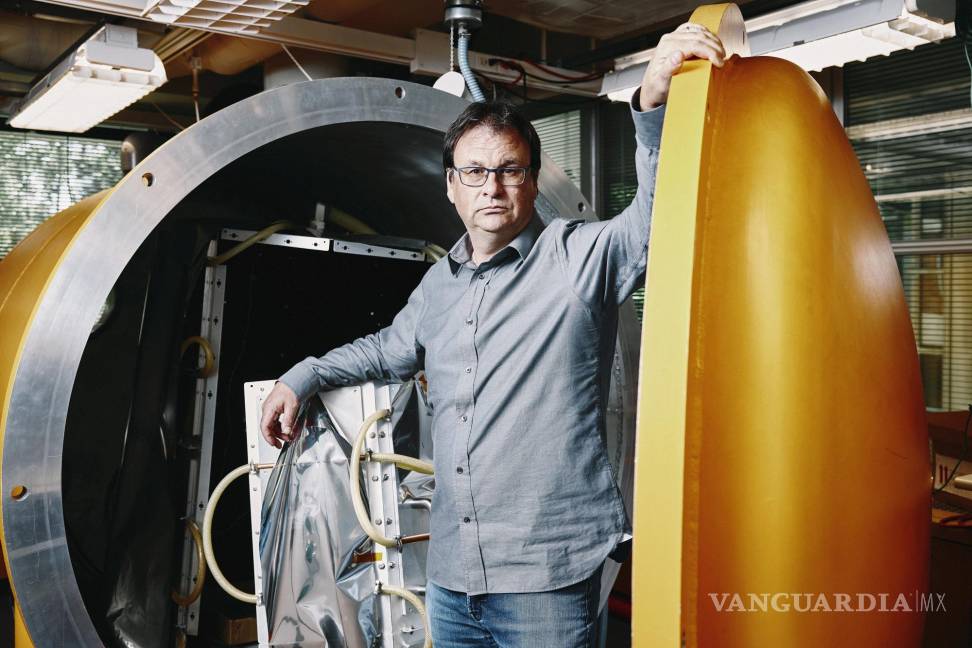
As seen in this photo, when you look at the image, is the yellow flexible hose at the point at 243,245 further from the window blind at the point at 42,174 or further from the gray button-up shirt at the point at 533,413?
the window blind at the point at 42,174

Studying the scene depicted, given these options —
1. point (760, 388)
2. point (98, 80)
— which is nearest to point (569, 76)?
point (98, 80)

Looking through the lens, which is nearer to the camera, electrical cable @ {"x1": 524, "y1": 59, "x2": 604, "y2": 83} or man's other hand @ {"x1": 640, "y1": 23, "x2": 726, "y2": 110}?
man's other hand @ {"x1": 640, "y1": 23, "x2": 726, "y2": 110}

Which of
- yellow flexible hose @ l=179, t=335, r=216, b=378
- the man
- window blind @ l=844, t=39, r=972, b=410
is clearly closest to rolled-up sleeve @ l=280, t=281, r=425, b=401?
the man

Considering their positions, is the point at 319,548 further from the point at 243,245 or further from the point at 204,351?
the point at 243,245

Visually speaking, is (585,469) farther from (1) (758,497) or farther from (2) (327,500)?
(2) (327,500)

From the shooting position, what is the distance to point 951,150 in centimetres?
372

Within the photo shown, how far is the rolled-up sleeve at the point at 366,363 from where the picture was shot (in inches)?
86.7

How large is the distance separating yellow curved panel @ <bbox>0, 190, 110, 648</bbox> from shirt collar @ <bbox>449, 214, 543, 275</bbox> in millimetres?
837

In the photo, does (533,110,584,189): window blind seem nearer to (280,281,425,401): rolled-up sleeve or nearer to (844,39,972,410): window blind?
(844,39,972,410): window blind

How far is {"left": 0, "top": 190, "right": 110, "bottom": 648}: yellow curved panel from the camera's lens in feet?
7.07

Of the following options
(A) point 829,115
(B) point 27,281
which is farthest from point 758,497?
(B) point 27,281

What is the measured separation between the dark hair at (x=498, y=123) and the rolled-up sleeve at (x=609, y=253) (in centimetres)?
23

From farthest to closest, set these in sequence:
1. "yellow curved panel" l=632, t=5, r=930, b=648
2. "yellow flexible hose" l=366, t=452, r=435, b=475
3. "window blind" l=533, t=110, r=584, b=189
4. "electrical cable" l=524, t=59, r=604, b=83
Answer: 1. "window blind" l=533, t=110, r=584, b=189
2. "electrical cable" l=524, t=59, r=604, b=83
3. "yellow flexible hose" l=366, t=452, r=435, b=475
4. "yellow curved panel" l=632, t=5, r=930, b=648

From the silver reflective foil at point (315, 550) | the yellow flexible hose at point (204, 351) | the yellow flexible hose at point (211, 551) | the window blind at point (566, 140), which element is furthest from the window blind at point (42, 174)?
the silver reflective foil at point (315, 550)
